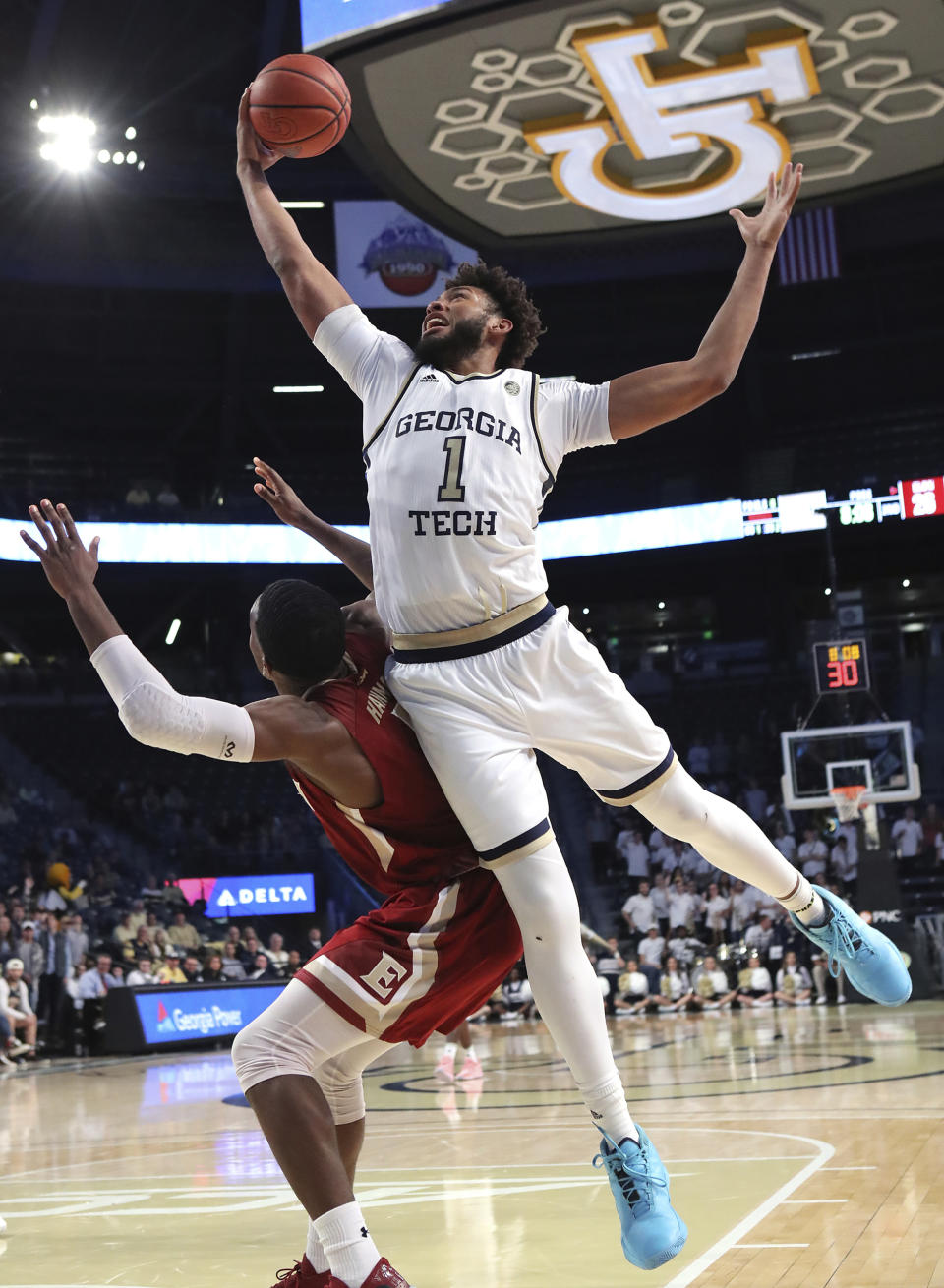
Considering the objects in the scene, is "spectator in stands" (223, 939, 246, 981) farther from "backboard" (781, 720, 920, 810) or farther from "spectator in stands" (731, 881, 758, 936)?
"backboard" (781, 720, 920, 810)

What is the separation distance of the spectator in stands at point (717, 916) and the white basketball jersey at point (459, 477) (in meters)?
16.7

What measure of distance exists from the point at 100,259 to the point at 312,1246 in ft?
76.9

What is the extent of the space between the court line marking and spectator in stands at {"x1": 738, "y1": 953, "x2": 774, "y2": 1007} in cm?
1138

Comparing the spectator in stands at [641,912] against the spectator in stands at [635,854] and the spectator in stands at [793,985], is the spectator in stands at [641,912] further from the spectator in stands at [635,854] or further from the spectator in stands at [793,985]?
the spectator in stands at [793,985]

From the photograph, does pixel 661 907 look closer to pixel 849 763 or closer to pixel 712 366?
pixel 849 763

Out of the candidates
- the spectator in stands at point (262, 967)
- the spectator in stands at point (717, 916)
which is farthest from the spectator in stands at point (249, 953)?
the spectator in stands at point (717, 916)

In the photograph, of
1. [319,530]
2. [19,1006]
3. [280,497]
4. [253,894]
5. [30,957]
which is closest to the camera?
[319,530]

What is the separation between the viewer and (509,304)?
13.2 ft

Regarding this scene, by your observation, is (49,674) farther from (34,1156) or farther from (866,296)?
(34,1156)

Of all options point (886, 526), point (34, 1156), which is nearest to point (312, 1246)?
point (34, 1156)

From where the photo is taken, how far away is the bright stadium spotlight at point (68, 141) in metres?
19.7

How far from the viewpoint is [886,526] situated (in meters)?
26.4

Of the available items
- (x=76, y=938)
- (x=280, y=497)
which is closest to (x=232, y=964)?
(x=76, y=938)

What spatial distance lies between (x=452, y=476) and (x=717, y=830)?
122cm
